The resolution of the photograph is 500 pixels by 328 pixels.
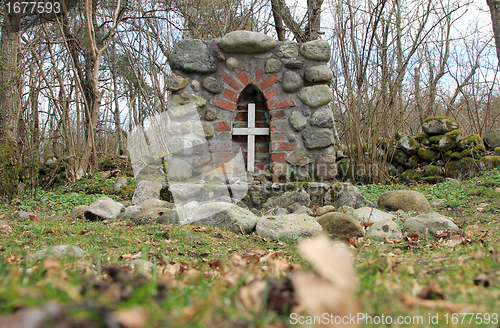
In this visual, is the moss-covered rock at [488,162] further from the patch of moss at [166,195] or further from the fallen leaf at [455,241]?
the patch of moss at [166,195]

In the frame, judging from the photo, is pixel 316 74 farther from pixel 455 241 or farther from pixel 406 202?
pixel 455 241

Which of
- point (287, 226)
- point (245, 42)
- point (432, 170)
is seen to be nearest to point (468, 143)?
point (432, 170)

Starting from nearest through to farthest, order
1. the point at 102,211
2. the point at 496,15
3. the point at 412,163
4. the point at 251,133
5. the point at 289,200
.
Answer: the point at 102,211 < the point at 289,200 < the point at 251,133 < the point at 496,15 < the point at 412,163

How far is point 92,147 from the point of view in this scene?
22.4 ft

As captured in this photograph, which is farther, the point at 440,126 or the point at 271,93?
the point at 440,126

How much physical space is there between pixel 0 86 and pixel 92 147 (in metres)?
1.97

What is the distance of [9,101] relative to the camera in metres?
5.29

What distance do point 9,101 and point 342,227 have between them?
5447mm

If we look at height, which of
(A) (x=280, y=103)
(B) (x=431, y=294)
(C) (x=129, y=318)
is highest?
(A) (x=280, y=103)

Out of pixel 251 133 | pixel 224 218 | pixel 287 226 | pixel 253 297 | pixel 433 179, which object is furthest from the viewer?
pixel 433 179

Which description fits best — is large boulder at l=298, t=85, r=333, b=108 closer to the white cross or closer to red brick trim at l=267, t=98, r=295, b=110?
red brick trim at l=267, t=98, r=295, b=110

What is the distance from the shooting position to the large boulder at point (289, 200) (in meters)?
4.41

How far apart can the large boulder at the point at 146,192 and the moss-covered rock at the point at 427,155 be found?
18.9ft

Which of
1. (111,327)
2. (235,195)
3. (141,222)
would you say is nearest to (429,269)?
(111,327)
